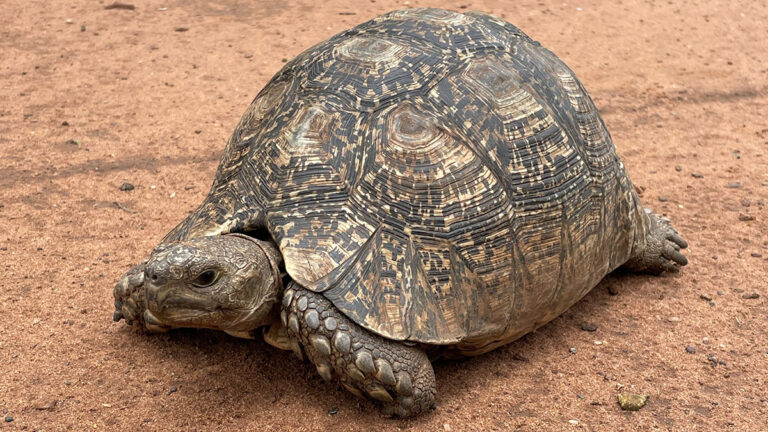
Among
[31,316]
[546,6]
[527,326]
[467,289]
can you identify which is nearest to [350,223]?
[467,289]

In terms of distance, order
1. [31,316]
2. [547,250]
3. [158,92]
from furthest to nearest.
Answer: [158,92] < [31,316] < [547,250]

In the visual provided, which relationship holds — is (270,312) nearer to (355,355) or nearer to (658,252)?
(355,355)

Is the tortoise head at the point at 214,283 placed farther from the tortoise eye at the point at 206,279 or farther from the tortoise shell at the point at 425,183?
the tortoise shell at the point at 425,183

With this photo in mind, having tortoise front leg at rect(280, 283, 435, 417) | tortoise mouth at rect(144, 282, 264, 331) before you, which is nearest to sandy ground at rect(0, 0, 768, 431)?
tortoise front leg at rect(280, 283, 435, 417)

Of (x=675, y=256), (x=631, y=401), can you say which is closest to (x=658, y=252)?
(x=675, y=256)

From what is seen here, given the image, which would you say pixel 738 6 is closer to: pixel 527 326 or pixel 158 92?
pixel 158 92

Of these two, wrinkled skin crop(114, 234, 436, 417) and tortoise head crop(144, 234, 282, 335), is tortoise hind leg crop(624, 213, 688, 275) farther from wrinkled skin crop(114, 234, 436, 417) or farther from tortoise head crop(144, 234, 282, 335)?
tortoise head crop(144, 234, 282, 335)

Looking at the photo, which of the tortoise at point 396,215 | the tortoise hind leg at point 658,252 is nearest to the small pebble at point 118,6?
the tortoise at point 396,215
